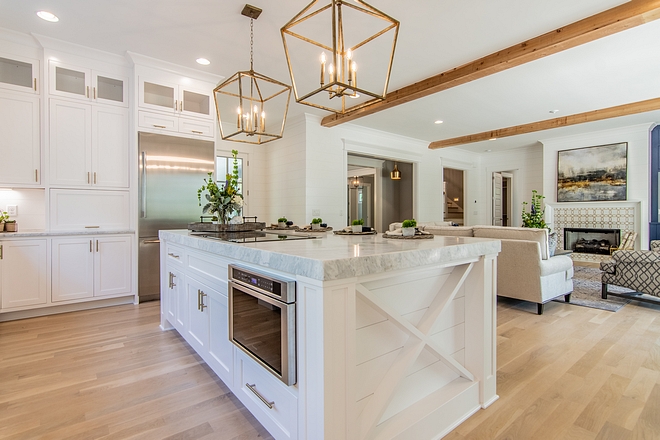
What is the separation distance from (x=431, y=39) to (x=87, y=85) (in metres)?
3.92

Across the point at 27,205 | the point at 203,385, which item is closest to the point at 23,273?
the point at 27,205

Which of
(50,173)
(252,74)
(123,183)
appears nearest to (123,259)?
(123,183)

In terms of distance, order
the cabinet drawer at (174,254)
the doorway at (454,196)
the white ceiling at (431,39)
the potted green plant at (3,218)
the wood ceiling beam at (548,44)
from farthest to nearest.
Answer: the doorway at (454,196) → the potted green plant at (3,218) → the white ceiling at (431,39) → the wood ceiling beam at (548,44) → the cabinet drawer at (174,254)

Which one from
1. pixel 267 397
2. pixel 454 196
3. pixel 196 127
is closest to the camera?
pixel 267 397

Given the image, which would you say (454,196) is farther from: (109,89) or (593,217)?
(109,89)

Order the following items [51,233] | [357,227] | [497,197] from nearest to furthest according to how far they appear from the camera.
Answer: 1. [357,227]
2. [51,233]
3. [497,197]

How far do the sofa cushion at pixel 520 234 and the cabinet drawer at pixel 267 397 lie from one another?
299 cm

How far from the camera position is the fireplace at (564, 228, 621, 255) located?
673 centimetres

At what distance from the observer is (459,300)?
1818 mm

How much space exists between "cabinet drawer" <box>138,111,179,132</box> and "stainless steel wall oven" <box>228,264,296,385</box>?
319 centimetres

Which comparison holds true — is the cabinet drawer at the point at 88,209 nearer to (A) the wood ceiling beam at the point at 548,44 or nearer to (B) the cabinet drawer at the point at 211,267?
(B) the cabinet drawer at the point at 211,267

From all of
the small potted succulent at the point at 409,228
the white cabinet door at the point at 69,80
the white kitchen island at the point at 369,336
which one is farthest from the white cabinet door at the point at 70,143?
the small potted succulent at the point at 409,228

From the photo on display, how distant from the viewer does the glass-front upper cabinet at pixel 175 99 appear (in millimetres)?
3995

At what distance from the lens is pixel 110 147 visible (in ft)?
12.8
